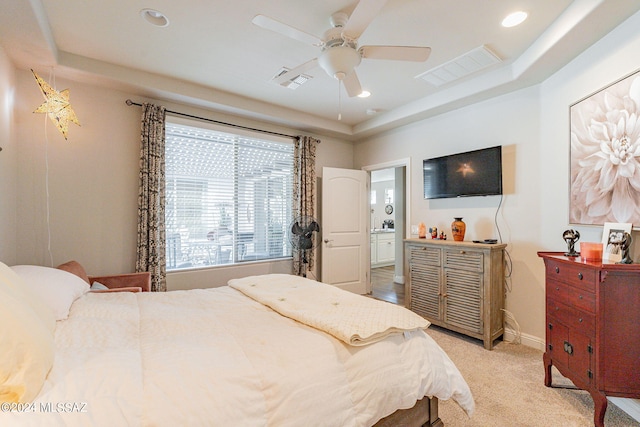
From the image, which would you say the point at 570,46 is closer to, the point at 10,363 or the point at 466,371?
the point at 466,371

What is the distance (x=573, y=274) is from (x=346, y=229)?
292 centimetres

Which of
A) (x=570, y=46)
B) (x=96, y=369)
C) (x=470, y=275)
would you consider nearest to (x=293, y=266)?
(x=470, y=275)

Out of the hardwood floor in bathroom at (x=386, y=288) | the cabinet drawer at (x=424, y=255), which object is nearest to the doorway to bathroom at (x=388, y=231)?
the hardwood floor in bathroom at (x=386, y=288)

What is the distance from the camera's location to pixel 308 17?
2094 millimetres

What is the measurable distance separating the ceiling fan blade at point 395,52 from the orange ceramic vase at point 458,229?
1.95m

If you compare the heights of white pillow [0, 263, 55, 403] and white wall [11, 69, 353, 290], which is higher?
white wall [11, 69, 353, 290]

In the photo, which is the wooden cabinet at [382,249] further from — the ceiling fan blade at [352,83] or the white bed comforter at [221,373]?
the white bed comforter at [221,373]

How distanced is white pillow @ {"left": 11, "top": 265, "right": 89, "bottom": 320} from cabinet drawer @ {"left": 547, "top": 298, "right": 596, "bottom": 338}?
292 centimetres

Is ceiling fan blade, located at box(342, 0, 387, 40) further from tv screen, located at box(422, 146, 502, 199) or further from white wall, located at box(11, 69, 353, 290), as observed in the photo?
white wall, located at box(11, 69, 353, 290)

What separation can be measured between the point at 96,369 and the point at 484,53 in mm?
3276

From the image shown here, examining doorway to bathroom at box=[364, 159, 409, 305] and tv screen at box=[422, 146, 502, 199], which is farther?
doorway to bathroom at box=[364, 159, 409, 305]

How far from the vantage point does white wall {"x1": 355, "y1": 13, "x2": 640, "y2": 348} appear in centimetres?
219

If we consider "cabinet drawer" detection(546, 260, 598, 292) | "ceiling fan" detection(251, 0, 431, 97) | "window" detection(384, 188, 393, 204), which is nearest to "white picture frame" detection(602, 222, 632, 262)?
"cabinet drawer" detection(546, 260, 598, 292)

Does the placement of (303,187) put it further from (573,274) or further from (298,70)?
(573,274)
